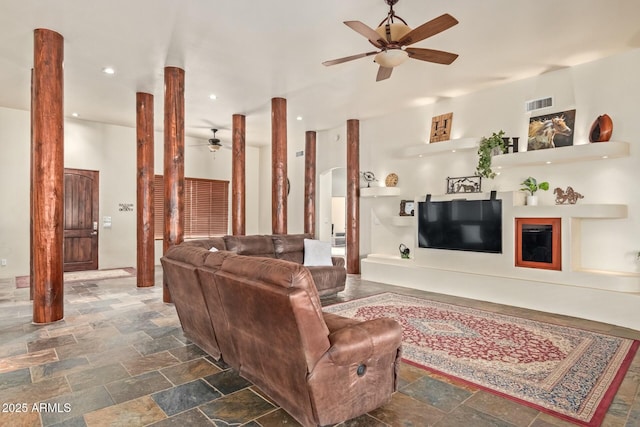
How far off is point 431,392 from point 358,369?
2.66ft

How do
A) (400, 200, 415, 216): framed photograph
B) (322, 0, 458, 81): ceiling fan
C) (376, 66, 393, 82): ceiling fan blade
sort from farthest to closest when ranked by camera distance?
(400, 200, 415, 216): framed photograph → (376, 66, 393, 82): ceiling fan blade → (322, 0, 458, 81): ceiling fan

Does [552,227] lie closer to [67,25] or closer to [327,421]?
[327,421]

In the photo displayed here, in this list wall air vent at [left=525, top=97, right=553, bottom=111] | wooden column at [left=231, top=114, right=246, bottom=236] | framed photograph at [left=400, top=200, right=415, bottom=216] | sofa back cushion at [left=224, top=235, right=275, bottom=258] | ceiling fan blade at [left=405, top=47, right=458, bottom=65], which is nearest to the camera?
ceiling fan blade at [left=405, top=47, right=458, bottom=65]

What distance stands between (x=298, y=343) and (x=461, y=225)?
4.67m

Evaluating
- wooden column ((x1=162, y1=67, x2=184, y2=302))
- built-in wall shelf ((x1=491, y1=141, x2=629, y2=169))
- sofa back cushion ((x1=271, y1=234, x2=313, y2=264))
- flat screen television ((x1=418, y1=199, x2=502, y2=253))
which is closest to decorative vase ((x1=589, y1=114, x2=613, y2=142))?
built-in wall shelf ((x1=491, y1=141, x2=629, y2=169))

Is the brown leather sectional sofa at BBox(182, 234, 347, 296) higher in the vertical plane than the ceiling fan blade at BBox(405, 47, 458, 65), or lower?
lower

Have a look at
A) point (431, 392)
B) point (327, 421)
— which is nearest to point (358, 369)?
point (327, 421)

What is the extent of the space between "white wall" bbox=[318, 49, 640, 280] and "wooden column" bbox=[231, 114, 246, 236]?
2.63m

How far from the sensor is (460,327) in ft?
13.7

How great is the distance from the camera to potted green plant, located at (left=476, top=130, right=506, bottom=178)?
5605 millimetres

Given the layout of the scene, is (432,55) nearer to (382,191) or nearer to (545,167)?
(545,167)

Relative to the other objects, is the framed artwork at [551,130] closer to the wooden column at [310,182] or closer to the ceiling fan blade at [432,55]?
the ceiling fan blade at [432,55]

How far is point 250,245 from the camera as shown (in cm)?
571

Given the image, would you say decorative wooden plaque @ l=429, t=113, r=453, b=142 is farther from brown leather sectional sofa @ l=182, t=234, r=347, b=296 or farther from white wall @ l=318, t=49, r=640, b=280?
brown leather sectional sofa @ l=182, t=234, r=347, b=296
